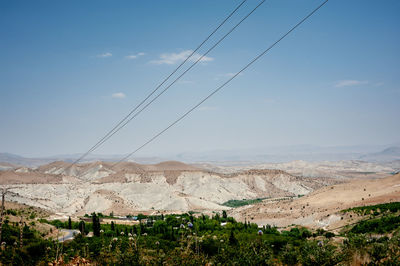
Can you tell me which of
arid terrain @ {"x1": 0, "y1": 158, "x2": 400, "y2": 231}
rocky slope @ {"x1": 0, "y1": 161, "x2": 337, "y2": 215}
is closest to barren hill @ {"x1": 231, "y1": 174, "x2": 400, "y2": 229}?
arid terrain @ {"x1": 0, "y1": 158, "x2": 400, "y2": 231}

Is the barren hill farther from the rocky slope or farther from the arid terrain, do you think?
the rocky slope

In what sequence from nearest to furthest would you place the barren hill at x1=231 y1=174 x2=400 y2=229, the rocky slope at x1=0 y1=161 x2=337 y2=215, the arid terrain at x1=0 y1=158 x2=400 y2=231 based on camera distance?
the barren hill at x1=231 y1=174 x2=400 y2=229 → the arid terrain at x1=0 y1=158 x2=400 y2=231 → the rocky slope at x1=0 y1=161 x2=337 y2=215

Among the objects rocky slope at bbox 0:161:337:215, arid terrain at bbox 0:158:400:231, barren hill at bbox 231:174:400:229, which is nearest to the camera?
barren hill at bbox 231:174:400:229

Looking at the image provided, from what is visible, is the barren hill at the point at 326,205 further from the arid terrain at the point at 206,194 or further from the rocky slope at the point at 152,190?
the rocky slope at the point at 152,190

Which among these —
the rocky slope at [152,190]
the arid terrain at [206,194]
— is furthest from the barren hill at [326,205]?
the rocky slope at [152,190]

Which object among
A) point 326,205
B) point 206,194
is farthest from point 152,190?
point 326,205

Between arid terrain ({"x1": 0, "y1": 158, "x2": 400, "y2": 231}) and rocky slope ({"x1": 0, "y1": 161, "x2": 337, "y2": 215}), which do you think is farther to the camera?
rocky slope ({"x1": 0, "y1": 161, "x2": 337, "y2": 215})

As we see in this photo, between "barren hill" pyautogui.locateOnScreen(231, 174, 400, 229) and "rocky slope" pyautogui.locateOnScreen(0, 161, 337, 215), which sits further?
"rocky slope" pyautogui.locateOnScreen(0, 161, 337, 215)

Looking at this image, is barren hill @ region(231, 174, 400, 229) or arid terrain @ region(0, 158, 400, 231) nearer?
barren hill @ region(231, 174, 400, 229)

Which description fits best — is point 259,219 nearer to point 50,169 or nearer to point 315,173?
point 315,173

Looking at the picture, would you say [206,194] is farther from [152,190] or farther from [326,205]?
[326,205]

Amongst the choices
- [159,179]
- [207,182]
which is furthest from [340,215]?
[159,179]
